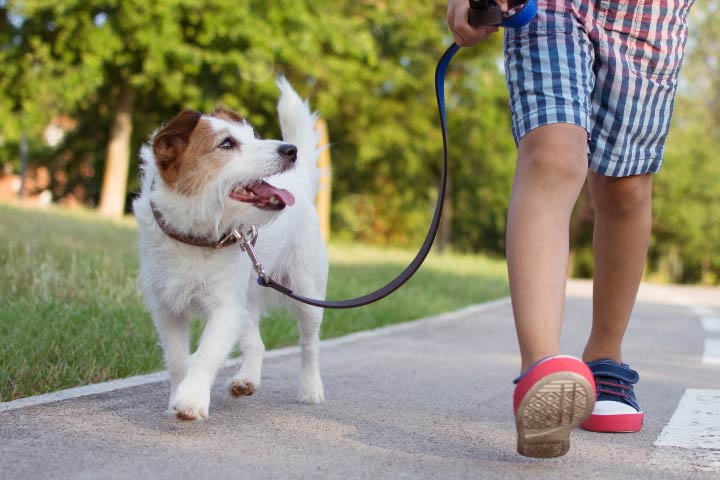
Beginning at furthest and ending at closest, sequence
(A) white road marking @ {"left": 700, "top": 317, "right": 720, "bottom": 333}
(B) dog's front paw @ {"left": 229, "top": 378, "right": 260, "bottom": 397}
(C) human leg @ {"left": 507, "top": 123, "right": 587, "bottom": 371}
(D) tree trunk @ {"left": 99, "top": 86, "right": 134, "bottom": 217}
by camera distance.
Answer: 1. (D) tree trunk @ {"left": 99, "top": 86, "right": 134, "bottom": 217}
2. (A) white road marking @ {"left": 700, "top": 317, "right": 720, "bottom": 333}
3. (B) dog's front paw @ {"left": 229, "top": 378, "right": 260, "bottom": 397}
4. (C) human leg @ {"left": 507, "top": 123, "right": 587, "bottom": 371}

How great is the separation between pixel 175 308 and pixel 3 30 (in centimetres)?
1975

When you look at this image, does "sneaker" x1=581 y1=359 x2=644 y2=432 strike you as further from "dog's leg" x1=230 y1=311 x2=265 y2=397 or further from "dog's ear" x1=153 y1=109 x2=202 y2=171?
"dog's ear" x1=153 y1=109 x2=202 y2=171

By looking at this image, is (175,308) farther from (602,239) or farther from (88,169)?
(88,169)

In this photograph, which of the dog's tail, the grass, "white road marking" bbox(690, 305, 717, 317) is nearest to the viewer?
the grass

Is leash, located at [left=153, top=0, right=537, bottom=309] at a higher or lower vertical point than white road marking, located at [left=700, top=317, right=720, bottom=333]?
higher

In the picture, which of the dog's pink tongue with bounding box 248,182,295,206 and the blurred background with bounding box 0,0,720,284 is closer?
the dog's pink tongue with bounding box 248,182,295,206

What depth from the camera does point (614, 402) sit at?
11.7 feet

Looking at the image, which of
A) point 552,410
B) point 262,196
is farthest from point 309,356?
point 552,410

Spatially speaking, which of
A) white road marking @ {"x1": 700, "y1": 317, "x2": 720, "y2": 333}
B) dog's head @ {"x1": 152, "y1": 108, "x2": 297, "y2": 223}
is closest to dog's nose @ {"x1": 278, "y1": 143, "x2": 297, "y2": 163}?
dog's head @ {"x1": 152, "y1": 108, "x2": 297, "y2": 223}

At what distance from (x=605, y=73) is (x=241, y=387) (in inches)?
79.5

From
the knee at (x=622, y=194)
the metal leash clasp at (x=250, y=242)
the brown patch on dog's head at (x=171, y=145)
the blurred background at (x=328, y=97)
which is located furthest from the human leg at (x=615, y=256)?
the blurred background at (x=328, y=97)

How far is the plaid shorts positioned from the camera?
3.00 meters

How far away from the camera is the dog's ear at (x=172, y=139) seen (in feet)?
12.3

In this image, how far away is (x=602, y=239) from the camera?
372 centimetres
